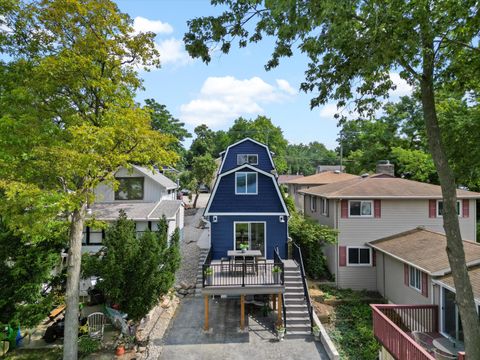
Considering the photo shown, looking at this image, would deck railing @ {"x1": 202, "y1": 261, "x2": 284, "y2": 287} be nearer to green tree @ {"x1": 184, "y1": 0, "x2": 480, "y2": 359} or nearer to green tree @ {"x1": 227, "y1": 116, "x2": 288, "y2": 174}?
green tree @ {"x1": 184, "y1": 0, "x2": 480, "y2": 359}

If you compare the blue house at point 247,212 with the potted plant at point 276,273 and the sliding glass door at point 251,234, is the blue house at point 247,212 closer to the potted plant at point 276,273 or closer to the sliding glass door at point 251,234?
the sliding glass door at point 251,234

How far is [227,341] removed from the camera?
11883 millimetres

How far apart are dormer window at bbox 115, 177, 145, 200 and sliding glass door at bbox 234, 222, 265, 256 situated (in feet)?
26.7

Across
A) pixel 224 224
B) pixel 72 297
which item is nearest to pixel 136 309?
pixel 72 297

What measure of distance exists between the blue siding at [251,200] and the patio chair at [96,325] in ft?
23.8

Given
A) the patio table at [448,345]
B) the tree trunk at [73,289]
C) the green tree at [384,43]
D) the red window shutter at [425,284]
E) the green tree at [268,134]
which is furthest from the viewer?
the green tree at [268,134]

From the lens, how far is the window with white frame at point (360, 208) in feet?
58.1

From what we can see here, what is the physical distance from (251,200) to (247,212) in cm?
69

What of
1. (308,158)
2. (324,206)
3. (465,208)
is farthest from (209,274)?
(308,158)

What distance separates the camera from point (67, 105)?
10602 mm

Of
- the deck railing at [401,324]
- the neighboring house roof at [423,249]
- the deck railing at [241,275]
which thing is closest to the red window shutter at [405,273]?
the neighboring house roof at [423,249]

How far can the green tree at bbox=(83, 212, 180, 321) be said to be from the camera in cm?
1095

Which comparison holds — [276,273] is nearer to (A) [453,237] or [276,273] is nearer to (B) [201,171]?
(A) [453,237]

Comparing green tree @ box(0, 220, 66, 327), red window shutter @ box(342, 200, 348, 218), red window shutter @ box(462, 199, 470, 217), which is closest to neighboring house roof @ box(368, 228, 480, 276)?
red window shutter @ box(342, 200, 348, 218)
